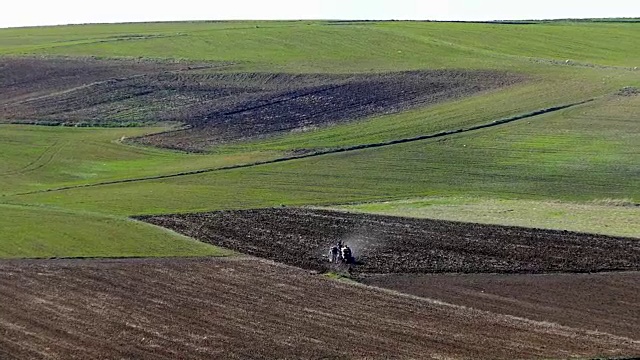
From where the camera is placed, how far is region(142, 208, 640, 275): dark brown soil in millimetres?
43000

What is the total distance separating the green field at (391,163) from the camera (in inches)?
2076

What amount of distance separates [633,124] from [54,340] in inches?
1783

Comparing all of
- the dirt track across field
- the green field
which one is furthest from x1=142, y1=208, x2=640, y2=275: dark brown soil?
the dirt track across field

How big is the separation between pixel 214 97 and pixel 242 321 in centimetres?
5328

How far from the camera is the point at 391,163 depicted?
66812 millimetres

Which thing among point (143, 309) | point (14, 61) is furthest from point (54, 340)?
point (14, 61)

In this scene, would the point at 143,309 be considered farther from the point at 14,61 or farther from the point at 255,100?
the point at 14,61

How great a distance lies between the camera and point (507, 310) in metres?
36.3

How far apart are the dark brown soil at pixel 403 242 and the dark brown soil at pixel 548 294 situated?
108 centimetres

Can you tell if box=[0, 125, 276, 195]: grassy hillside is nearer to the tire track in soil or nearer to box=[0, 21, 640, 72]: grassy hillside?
the tire track in soil

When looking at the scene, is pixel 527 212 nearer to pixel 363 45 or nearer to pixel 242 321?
pixel 242 321

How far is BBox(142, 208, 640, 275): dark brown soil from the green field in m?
1.89

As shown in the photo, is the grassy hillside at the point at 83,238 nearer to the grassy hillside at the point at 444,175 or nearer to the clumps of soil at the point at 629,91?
the grassy hillside at the point at 444,175

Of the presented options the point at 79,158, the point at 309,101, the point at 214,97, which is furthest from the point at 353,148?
the point at 214,97
